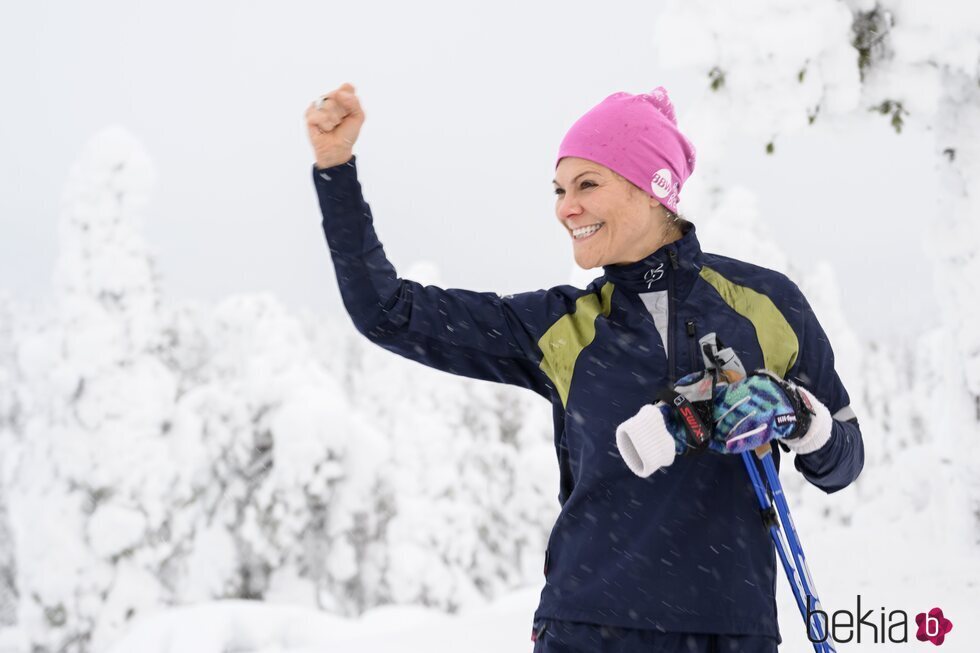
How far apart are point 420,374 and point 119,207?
1133 centimetres

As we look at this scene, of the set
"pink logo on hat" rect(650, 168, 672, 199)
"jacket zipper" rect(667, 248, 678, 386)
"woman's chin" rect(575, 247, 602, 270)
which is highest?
"pink logo on hat" rect(650, 168, 672, 199)

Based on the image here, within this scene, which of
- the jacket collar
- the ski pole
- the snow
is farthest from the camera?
the snow

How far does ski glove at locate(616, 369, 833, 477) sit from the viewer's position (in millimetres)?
1958

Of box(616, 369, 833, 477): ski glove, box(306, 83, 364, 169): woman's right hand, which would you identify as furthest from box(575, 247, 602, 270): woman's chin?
box(306, 83, 364, 169): woman's right hand

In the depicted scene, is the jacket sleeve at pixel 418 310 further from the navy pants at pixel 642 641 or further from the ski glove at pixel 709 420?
the navy pants at pixel 642 641

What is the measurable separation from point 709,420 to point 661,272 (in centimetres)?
50

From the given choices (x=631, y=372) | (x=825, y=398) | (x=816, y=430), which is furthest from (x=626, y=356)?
(x=825, y=398)

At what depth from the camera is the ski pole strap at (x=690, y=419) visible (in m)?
2.02

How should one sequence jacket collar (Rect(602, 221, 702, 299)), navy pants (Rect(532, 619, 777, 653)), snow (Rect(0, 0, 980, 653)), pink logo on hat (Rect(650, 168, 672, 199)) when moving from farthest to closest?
snow (Rect(0, 0, 980, 653)) < pink logo on hat (Rect(650, 168, 672, 199)) < jacket collar (Rect(602, 221, 702, 299)) < navy pants (Rect(532, 619, 777, 653))

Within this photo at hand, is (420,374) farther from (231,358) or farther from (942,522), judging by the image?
(942,522)

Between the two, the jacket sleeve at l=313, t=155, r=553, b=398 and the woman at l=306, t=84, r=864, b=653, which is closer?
the woman at l=306, t=84, r=864, b=653

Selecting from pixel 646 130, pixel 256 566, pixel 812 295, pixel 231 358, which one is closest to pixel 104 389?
pixel 256 566

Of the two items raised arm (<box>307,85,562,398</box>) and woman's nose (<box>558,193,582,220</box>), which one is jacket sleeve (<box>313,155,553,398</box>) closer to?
raised arm (<box>307,85,562,398</box>)

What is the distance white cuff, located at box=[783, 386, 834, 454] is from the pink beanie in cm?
72
